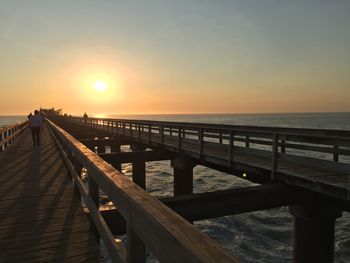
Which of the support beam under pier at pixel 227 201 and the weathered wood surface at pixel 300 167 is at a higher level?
the weathered wood surface at pixel 300 167

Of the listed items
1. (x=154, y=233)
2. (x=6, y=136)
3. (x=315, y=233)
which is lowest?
(x=315, y=233)

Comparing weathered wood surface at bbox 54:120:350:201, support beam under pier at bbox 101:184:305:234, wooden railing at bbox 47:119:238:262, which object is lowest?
support beam under pier at bbox 101:184:305:234

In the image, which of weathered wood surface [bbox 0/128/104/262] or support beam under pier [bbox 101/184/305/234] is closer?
weathered wood surface [bbox 0/128/104/262]

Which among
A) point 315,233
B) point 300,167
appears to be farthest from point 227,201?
point 300,167

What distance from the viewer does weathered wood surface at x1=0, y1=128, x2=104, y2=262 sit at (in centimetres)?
381

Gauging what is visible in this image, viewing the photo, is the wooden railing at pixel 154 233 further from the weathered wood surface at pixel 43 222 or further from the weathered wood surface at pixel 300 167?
the weathered wood surface at pixel 300 167

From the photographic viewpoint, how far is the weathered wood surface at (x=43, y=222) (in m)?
3.81

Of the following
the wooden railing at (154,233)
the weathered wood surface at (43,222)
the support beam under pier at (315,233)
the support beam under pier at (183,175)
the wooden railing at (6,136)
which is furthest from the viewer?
the wooden railing at (6,136)

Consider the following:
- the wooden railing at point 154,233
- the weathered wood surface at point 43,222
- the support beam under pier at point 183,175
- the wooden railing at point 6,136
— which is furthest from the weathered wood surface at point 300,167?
the wooden railing at point 6,136

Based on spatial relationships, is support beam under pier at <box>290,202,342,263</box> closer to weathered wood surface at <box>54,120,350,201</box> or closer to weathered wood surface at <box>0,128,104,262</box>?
weathered wood surface at <box>54,120,350,201</box>

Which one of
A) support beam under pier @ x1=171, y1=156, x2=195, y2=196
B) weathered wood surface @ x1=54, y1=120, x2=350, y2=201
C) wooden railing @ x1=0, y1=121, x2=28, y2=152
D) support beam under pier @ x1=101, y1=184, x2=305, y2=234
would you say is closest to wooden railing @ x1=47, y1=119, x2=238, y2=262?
support beam under pier @ x1=101, y1=184, x2=305, y2=234

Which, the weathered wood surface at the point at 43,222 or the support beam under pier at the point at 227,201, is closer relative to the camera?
the weathered wood surface at the point at 43,222

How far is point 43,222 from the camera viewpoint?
16.1ft

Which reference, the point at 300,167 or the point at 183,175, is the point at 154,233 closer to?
the point at 300,167
